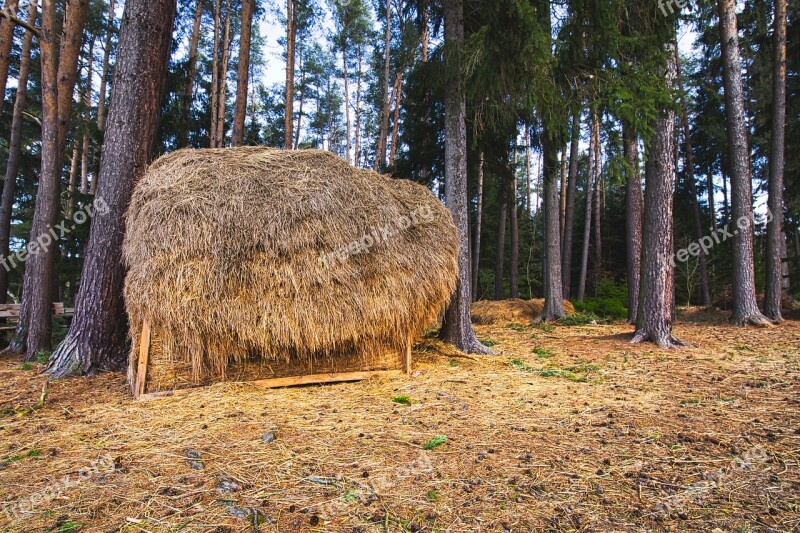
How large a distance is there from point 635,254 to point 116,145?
10.9m

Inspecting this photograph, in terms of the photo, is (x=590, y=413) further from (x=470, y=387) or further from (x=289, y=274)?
(x=289, y=274)

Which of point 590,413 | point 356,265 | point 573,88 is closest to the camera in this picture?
point 590,413

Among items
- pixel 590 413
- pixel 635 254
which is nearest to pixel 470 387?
pixel 590 413

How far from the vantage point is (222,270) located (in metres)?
4.50

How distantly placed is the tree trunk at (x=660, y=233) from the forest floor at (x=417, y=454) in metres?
1.75

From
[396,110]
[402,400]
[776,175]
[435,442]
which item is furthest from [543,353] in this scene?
[396,110]

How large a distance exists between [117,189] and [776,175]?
13.3m

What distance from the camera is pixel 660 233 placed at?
22.0ft

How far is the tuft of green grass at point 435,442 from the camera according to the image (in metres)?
2.92

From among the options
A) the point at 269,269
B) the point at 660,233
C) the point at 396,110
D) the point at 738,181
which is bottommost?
the point at 269,269

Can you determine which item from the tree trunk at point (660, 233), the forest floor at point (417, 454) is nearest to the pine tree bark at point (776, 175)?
the tree trunk at point (660, 233)

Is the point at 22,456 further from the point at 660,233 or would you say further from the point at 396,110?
the point at 396,110

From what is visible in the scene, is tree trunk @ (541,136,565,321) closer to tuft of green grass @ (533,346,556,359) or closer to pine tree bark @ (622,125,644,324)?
pine tree bark @ (622,125,644,324)

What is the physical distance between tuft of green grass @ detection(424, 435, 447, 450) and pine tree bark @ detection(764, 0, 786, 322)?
33.3 ft
